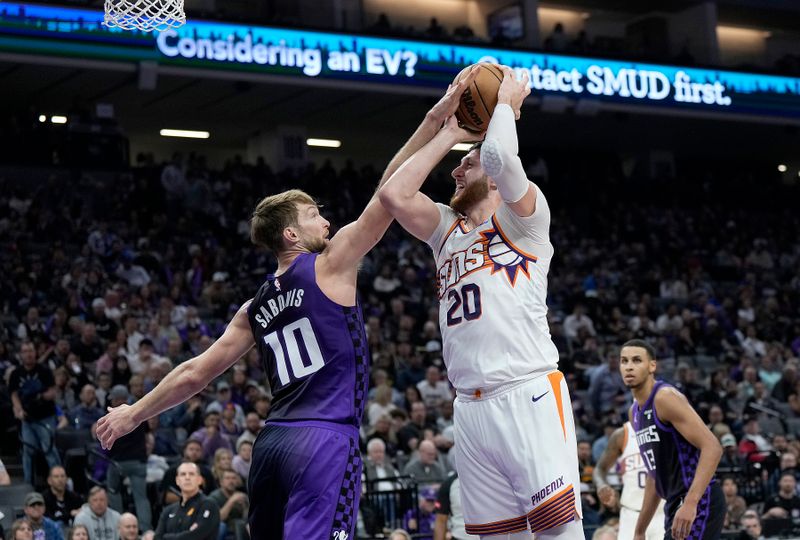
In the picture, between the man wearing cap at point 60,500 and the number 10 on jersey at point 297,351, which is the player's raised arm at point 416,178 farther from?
the man wearing cap at point 60,500

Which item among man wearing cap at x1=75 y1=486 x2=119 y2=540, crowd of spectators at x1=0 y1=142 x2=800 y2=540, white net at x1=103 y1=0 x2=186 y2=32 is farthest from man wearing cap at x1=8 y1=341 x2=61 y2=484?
white net at x1=103 y1=0 x2=186 y2=32

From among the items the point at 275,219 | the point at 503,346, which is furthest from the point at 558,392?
the point at 275,219

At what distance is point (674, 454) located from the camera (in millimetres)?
8164

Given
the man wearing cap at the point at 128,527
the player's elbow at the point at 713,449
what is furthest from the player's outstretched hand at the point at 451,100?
the man wearing cap at the point at 128,527

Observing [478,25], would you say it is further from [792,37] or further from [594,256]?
[792,37]

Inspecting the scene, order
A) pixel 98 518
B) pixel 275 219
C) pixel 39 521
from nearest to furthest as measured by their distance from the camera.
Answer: pixel 275 219
pixel 39 521
pixel 98 518

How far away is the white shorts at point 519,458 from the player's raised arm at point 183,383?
125 cm

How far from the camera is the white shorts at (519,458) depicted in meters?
5.75

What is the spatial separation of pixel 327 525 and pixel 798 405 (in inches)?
684

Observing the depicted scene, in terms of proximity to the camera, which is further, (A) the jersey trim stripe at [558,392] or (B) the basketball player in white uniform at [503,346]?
(A) the jersey trim stripe at [558,392]

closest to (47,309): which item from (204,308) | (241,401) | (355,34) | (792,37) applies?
(204,308)

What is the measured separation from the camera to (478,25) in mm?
33281

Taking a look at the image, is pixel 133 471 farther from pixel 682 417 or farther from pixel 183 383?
pixel 183 383

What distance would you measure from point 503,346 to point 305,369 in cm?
104
